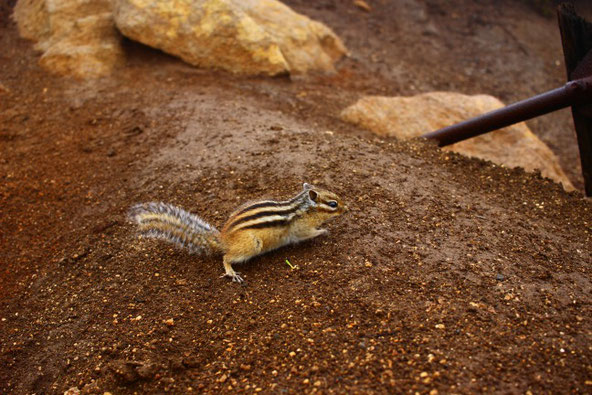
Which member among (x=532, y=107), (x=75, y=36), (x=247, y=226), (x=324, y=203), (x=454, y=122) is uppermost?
(x=532, y=107)

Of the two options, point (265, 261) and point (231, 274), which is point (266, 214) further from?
point (231, 274)

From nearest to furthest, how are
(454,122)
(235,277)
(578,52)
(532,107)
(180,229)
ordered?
(235,277) < (180,229) < (532,107) < (578,52) < (454,122)

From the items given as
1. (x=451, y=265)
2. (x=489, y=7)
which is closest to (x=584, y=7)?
(x=451, y=265)

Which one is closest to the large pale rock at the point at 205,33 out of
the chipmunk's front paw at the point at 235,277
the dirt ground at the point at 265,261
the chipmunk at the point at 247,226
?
the dirt ground at the point at 265,261

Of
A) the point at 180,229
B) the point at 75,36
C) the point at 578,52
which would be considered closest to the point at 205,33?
the point at 75,36

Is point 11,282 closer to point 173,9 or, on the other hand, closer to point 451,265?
point 451,265

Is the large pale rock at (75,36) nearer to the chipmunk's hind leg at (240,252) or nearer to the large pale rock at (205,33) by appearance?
the large pale rock at (205,33)

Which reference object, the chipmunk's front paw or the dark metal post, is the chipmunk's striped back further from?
the dark metal post
